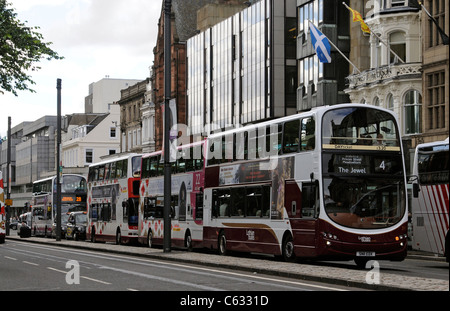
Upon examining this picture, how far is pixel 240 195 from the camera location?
3203cm

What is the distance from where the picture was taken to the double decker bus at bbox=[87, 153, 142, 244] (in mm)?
46781

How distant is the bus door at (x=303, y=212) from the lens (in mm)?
26156

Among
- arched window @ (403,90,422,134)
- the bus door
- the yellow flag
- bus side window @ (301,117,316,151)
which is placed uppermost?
the yellow flag

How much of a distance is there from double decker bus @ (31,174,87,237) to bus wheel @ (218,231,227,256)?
3225cm

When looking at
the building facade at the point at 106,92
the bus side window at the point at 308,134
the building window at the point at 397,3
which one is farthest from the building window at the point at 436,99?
the building facade at the point at 106,92

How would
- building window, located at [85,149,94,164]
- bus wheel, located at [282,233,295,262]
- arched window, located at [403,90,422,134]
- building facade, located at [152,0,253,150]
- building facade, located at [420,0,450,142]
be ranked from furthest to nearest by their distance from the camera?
building window, located at [85,149,94,164] → building facade, located at [152,0,253,150] → arched window, located at [403,90,422,134] → building facade, located at [420,0,450,142] → bus wheel, located at [282,233,295,262]

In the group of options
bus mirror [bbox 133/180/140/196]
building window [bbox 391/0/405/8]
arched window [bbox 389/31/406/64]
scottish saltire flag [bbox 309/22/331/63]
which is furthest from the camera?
building window [bbox 391/0/405/8]

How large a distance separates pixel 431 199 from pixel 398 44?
20.5 m

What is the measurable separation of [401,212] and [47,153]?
388 ft

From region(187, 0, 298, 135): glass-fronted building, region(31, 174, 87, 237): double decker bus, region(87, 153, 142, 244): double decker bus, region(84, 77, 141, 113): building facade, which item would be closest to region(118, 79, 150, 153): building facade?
region(187, 0, 298, 135): glass-fronted building

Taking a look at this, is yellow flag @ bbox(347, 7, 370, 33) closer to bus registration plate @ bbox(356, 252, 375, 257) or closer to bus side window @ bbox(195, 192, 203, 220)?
bus side window @ bbox(195, 192, 203, 220)

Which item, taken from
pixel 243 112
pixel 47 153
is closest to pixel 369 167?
pixel 243 112

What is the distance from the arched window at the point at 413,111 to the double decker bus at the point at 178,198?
39.7 ft

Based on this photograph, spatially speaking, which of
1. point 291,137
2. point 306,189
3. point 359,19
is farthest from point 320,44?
point 306,189
